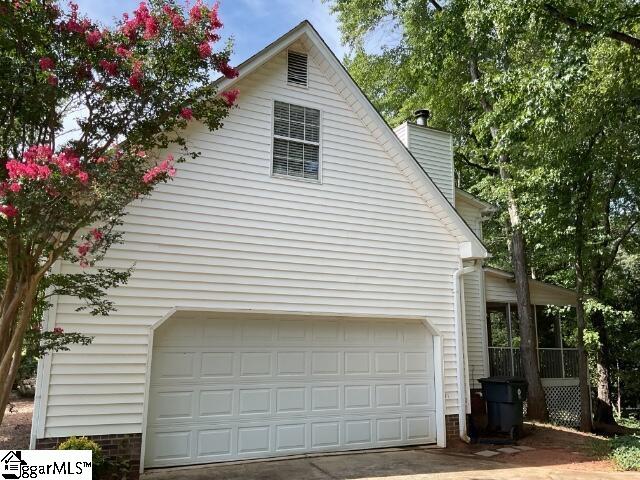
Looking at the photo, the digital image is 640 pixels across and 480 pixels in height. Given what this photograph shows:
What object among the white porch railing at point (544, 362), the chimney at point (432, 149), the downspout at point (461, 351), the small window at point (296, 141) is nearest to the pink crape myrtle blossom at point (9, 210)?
the small window at point (296, 141)

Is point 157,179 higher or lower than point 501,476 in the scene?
higher

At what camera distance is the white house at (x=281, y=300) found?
676 cm

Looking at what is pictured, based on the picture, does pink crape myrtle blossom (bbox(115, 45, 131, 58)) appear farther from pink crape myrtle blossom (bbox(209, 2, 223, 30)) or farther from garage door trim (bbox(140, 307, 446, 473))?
garage door trim (bbox(140, 307, 446, 473))

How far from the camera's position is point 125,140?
5.11 metres

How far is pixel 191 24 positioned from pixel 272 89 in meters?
3.23

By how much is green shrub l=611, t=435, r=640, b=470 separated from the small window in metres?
6.70

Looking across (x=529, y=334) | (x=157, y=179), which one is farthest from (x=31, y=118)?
(x=529, y=334)

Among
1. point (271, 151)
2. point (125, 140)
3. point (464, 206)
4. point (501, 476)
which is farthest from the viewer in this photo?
point (464, 206)

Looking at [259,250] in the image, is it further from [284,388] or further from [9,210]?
Answer: [9,210]

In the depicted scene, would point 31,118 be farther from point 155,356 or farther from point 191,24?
point 155,356

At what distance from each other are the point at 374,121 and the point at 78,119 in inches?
214

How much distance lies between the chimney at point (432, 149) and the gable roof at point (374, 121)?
106 inches

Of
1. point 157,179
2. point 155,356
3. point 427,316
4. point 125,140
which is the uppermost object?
point 125,140

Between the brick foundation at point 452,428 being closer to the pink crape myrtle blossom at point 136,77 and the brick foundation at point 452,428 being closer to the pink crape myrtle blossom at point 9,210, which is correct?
the pink crape myrtle blossom at point 136,77
